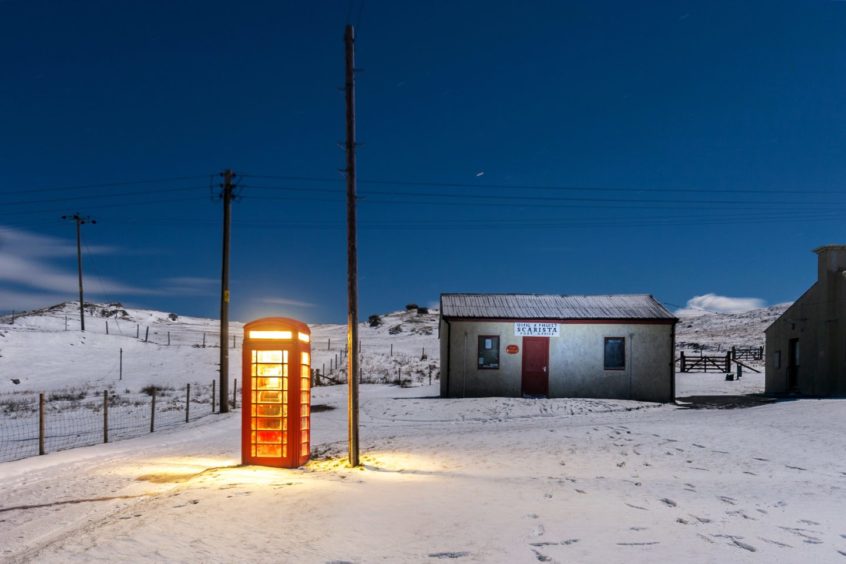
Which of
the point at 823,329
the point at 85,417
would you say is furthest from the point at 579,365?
the point at 85,417

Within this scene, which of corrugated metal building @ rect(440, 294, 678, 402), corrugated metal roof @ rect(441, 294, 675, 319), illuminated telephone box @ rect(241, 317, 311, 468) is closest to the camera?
illuminated telephone box @ rect(241, 317, 311, 468)

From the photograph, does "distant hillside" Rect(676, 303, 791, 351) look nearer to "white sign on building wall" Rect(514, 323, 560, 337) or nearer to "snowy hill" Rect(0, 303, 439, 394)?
"snowy hill" Rect(0, 303, 439, 394)

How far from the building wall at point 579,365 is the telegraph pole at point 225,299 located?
854 cm

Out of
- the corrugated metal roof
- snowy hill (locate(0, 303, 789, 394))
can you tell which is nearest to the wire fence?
snowy hill (locate(0, 303, 789, 394))

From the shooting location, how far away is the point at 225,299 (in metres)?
23.5

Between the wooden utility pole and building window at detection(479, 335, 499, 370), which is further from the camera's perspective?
building window at detection(479, 335, 499, 370)

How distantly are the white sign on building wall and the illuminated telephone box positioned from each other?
15.8 meters

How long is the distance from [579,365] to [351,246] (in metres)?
16.5

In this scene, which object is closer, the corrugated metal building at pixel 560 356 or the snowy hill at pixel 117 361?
→ the corrugated metal building at pixel 560 356

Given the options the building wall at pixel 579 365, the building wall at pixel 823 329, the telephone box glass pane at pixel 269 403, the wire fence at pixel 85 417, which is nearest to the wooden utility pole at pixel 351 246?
the telephone box glass pane at pixel 269 403

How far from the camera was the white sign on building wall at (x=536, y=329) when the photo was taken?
87.5ft

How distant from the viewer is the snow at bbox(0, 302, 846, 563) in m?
6.36

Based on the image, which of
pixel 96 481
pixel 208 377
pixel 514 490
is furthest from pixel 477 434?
pixel 208 377

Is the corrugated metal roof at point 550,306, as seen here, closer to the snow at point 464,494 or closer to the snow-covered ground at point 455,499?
the snow at point 464,494
